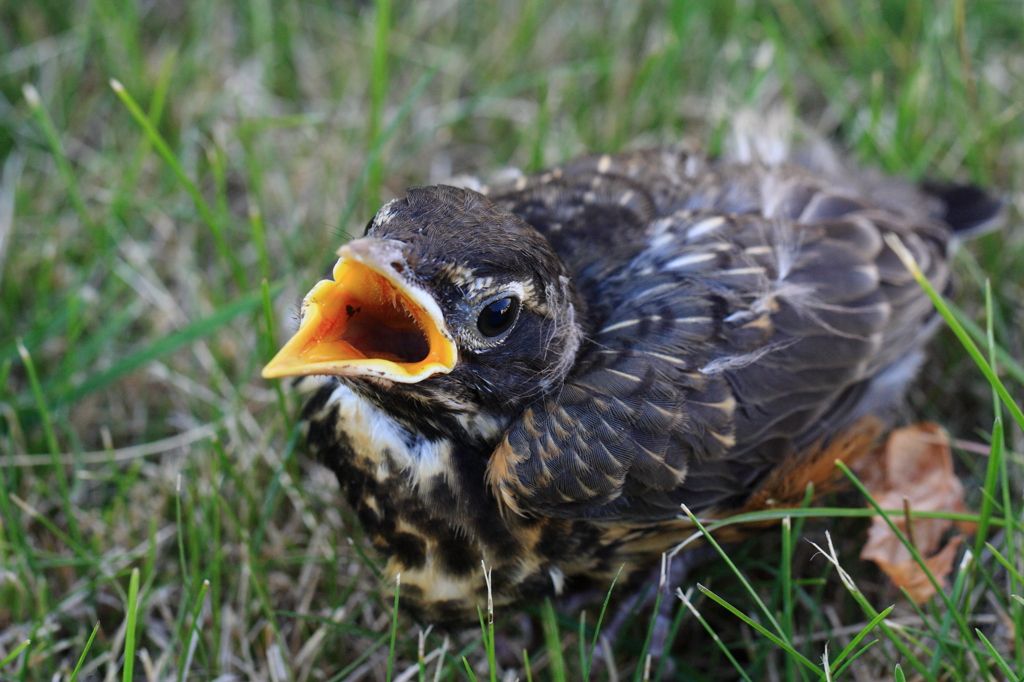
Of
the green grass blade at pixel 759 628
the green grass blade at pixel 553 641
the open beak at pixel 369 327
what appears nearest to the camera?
the open beak at pixel 369 327

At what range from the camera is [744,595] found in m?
2.08

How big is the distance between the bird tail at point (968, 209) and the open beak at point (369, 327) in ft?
5.18

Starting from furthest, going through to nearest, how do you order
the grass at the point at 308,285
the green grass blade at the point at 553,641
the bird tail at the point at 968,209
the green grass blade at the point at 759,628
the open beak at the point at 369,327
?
the bird tail at the point at 968,209 → the grass at the point at 308,285 → the green grass blade at the point at 553,641 → the green grass blade at the point at 759,628 → the open beak at the point at 369,327

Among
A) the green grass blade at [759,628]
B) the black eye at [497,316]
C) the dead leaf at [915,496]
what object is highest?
the black eye at [497,316]

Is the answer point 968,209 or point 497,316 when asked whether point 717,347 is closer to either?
point 497,316

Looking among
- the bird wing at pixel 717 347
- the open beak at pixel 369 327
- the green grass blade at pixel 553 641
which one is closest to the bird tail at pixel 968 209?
the bird wing at pixel 717 347

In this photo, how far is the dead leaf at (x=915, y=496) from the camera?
78.4 inches

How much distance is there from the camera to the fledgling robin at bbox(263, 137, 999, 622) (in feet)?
4.92

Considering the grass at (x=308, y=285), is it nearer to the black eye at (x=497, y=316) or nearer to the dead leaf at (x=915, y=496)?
the dead leaf at (x=915, y=496)

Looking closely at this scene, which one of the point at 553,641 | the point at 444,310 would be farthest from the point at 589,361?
the point at 553,641

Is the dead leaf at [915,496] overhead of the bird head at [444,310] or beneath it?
beneath

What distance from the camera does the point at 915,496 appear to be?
2172 mm

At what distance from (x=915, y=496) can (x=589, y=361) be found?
0.96 m

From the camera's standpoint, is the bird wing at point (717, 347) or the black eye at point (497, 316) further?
the bird wing at point (717, 347)
